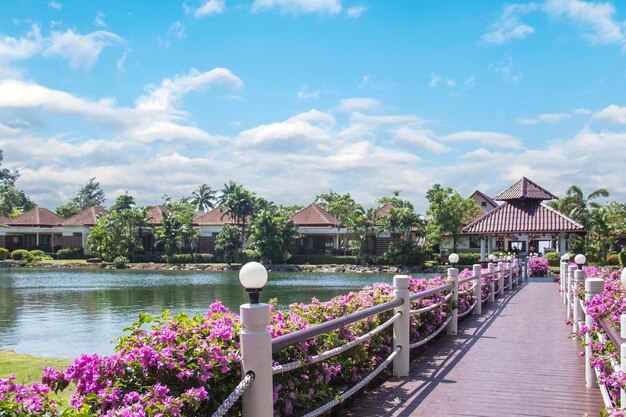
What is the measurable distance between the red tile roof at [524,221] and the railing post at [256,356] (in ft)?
81.9

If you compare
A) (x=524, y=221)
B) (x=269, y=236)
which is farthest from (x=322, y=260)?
(x=524, y=221)


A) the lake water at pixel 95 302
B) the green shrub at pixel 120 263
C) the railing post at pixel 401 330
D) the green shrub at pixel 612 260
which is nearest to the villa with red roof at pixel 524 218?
the lake water at pixel 95 302

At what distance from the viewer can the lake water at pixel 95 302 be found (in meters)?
15.9

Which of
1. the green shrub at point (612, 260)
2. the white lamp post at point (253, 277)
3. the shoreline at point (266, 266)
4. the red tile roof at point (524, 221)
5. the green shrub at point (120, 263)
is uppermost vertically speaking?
the red tile roof at point (524, 221)

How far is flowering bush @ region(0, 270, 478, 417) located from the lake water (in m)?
9.48

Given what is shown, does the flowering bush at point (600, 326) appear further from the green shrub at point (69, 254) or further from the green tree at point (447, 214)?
the green shrub at point (69, 254)

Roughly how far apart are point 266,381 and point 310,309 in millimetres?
2195

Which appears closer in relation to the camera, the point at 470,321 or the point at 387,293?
the point at 387,293

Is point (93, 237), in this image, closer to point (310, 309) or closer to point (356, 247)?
point (356, 247)

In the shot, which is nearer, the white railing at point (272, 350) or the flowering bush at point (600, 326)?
the white railing at point (272, 350)

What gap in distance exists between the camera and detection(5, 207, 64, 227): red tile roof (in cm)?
6450

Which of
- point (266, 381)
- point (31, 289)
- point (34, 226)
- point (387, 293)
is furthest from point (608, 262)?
point (34, 226)

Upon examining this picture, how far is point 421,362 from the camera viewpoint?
7.39m

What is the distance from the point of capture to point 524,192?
28.6m
